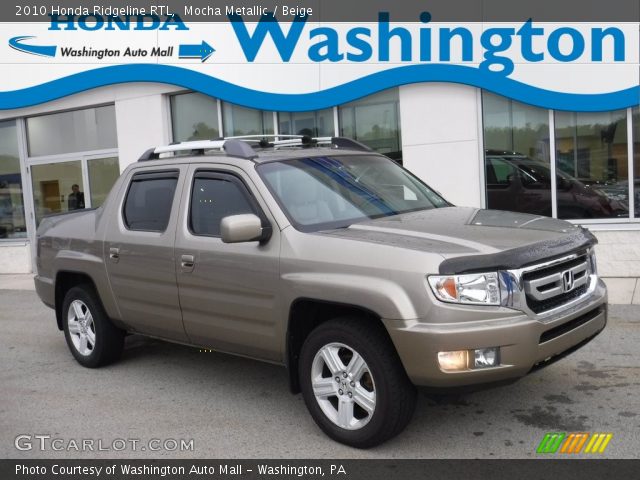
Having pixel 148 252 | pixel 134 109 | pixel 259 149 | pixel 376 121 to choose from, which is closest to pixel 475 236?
pixel 259 149

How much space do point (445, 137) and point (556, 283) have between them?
20.5 feet

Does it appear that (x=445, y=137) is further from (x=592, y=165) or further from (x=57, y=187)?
(x=57, y=187)

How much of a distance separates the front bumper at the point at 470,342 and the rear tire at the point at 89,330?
3124 millimetres


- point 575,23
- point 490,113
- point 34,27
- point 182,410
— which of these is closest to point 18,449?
point 182,410

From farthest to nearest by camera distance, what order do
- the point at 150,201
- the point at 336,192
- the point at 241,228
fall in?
the point at 150,201
the point at 336,192
the point at 241,228

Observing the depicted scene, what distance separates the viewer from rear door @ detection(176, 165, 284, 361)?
4504 mm

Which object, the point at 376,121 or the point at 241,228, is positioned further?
the point at 376,121

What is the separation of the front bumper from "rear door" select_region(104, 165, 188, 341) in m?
2.03

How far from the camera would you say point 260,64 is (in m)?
11.1

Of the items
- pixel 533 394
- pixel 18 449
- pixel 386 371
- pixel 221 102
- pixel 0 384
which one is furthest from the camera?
pixel 221 102

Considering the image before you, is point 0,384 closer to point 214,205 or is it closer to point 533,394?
point 214,205

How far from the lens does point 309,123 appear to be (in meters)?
11.3

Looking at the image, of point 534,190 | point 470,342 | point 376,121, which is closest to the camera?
point 470,342

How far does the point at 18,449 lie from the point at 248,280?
5.98 feet
